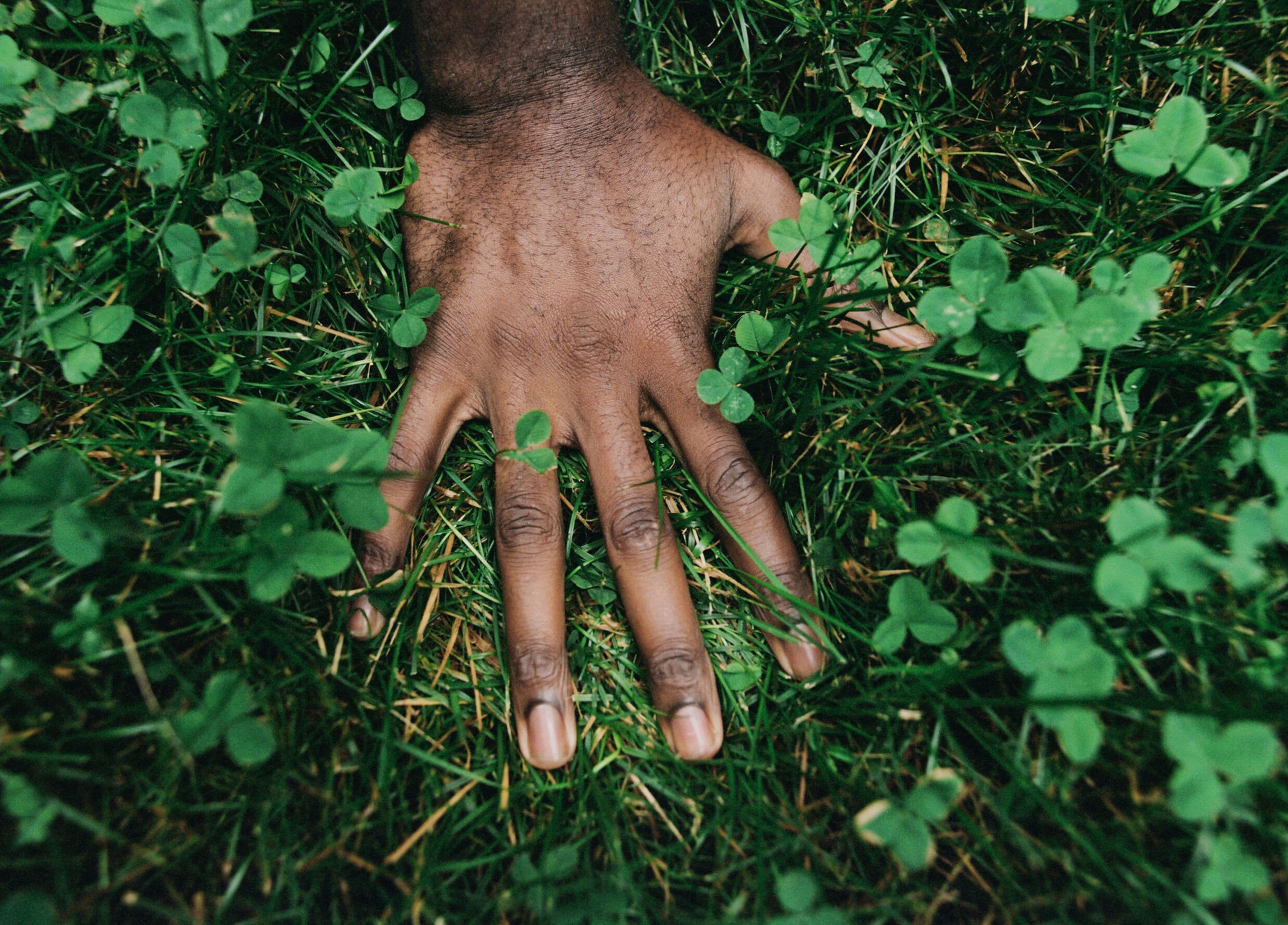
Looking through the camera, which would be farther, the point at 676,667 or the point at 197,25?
the point at 676,667

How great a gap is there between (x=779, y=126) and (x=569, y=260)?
77cm

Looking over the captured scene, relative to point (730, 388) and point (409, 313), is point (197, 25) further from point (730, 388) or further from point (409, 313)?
point (730, 388)

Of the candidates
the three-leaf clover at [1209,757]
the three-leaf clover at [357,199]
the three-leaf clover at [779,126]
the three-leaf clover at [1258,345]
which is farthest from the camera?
the three-leaf clover at [779,126]

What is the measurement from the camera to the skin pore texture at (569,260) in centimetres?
196

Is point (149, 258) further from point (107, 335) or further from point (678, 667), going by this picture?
point (678, 667)

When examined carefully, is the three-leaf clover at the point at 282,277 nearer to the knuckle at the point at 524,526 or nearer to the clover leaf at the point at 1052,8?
the knuckle at the point at 524,526

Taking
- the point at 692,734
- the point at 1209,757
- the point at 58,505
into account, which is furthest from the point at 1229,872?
the point at 58,505

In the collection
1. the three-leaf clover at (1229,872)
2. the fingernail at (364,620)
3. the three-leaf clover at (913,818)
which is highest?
the three-leaf clover at (1229,872)

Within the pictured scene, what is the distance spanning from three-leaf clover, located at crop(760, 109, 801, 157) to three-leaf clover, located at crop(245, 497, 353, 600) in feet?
5.52

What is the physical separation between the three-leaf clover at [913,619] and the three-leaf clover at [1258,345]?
94 cm

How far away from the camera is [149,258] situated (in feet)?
6.09

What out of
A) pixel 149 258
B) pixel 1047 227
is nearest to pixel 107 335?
pixel 149 258

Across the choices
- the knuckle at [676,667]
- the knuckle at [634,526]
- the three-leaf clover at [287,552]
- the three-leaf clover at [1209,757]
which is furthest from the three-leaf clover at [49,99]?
the three-leaf clover at [1209,757]

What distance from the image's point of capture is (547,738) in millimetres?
1771
